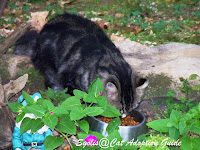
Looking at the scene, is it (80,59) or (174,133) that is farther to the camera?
(80,59)

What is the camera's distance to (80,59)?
3.97 meters

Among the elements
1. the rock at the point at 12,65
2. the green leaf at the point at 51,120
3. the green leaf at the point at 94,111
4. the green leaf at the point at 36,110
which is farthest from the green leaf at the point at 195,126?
the rock at the point at 12,65

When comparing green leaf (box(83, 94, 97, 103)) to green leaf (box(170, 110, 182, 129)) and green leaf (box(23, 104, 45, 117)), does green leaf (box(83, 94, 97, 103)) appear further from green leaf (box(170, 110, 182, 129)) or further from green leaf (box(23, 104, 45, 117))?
green leaf (box(170, 110, 182, 129))

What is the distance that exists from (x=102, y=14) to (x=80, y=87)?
13.4 feet

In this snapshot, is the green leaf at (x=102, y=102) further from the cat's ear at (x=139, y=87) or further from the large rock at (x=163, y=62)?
the large rock at (x=163, y=62)

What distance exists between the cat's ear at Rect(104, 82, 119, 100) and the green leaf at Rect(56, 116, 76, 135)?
1050 millimetres

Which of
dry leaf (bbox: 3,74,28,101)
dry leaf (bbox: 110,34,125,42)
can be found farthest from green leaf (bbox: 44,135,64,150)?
dry leaf (bbox: 110,34,125,42)

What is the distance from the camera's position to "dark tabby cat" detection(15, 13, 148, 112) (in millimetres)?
3316

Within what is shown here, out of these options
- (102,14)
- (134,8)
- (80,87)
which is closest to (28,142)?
(80,87)

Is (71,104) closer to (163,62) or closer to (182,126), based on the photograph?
(182,126)

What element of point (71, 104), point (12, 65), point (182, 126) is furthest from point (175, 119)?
point (12, 65)

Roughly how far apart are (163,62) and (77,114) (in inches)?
119

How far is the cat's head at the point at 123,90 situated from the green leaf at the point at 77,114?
1044 mm

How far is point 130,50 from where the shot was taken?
5.41 m
